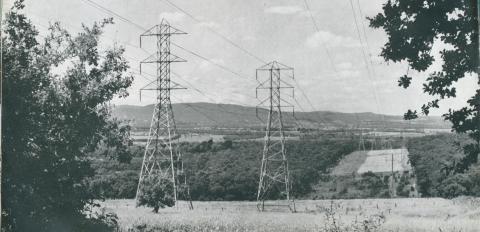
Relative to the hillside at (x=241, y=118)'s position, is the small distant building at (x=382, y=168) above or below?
below

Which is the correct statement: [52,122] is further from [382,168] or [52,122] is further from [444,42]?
[382,168]

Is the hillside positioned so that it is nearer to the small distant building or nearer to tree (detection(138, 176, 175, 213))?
the small distant building

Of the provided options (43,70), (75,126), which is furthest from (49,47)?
(75,126)

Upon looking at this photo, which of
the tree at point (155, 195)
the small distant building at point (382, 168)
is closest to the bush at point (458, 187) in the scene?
the tree at point (155, 195)

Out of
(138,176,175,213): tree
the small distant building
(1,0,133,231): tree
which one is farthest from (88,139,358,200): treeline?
(1,0,133,231): tree

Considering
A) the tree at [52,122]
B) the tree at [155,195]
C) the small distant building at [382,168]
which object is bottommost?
the small distant building at [382,168]

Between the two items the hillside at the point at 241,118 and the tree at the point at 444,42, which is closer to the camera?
the tree at the point at 444,42

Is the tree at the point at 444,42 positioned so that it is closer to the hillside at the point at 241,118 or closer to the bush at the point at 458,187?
the bush at the point at 458,187
